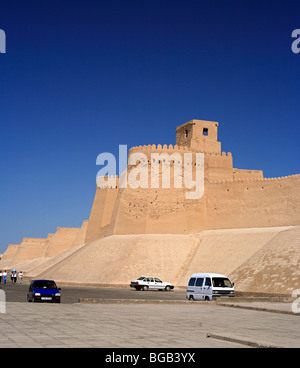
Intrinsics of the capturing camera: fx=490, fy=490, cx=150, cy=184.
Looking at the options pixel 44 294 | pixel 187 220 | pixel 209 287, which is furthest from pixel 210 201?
pixel 44 294

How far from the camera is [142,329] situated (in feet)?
34.0

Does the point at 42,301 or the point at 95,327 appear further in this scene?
the point at 42,301

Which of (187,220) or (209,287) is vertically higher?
(187,220)

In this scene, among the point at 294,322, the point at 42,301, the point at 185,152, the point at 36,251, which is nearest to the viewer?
the point at 294,322

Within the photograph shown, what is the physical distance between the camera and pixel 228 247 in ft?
111

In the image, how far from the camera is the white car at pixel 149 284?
3170cm

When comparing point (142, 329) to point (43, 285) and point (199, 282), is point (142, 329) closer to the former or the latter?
point (43, 285)

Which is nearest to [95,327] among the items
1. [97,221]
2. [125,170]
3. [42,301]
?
[42,301]

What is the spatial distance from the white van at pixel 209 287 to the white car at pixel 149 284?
10897 mm

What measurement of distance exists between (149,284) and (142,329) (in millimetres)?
21642
